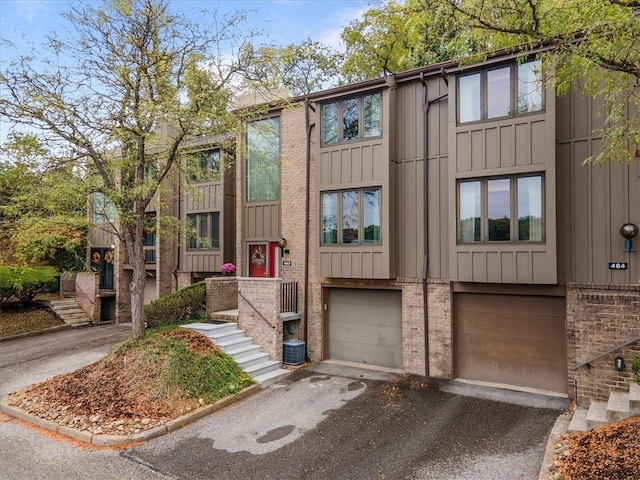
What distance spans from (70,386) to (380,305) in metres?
6.75

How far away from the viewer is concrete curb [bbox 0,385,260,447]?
6.36 meters

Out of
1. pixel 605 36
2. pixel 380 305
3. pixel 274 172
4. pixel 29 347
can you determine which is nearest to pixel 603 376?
pixel 380 305

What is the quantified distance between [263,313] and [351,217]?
3.14 meters

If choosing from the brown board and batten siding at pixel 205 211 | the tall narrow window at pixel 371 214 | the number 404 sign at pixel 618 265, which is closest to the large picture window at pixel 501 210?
the number 404 sign at pixel 618 265

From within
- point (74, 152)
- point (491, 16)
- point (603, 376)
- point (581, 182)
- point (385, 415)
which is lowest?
point (385, 415)

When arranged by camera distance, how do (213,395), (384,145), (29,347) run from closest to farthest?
(213,395)
(384,145)
(29,347)

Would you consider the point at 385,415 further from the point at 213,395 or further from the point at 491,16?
the point at 491,16

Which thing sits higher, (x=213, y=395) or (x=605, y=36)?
(x=605, y=36)

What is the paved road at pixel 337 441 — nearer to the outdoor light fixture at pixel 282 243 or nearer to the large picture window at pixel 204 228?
the outdoor light fixture at pixel 282 243

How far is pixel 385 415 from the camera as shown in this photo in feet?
24.3

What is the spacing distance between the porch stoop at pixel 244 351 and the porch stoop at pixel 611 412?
5.69m

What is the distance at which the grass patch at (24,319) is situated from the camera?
45.4 feet

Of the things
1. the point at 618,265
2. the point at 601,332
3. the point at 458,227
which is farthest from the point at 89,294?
the point at 618,265

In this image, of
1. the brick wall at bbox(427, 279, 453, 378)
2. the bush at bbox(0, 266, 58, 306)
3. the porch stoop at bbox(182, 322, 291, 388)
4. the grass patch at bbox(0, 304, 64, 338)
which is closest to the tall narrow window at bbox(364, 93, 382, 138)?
the brick wall at bbox(427, 279, 453, 378)
